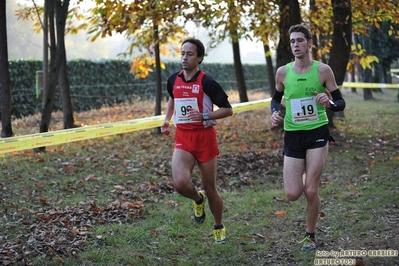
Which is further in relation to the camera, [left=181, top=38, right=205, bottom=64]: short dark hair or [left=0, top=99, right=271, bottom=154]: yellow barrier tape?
[left=0, top=99, right=271, bottom=154]: yellow barrier tape

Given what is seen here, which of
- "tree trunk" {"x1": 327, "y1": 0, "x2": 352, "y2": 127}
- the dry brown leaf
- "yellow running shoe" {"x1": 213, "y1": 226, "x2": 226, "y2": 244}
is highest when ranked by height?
"tree trunk" {"x1": 327, "y1": 0, "x2": 352, "y2": 127}

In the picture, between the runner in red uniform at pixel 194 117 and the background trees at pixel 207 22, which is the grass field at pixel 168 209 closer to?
the runner in red uniform at pixel 194 117

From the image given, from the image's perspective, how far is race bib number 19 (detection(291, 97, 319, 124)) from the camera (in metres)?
6.11

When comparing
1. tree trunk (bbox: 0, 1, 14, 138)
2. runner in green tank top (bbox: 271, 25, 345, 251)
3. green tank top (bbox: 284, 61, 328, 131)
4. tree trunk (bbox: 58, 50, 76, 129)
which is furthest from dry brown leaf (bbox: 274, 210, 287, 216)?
tree trunk (bbox: 58, 50, 76, 129)

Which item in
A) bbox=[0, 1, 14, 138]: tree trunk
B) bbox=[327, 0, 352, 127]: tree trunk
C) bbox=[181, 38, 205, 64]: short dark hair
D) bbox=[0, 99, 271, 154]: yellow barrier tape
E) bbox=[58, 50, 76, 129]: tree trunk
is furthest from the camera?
bbox=[58, 50, 76, 129]: tree trunk

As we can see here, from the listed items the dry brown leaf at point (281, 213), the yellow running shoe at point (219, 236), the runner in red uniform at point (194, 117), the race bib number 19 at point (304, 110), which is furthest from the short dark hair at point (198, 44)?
the dry brown leaf at point (281, 213)

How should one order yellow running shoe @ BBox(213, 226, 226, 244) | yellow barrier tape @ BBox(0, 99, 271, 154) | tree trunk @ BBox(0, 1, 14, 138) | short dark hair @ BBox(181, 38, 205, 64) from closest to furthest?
1. short dark hair @ BBox(181, 38, 205, 64)
2. yellow running shoe @ BBox(213, 226, 226, 244)
3. yellow barrier tape @ BBox(0, 99, 271, 154)
4. tree trunk @ BBox(0, 1, 14, 138)

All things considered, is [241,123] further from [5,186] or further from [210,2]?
[5,186]

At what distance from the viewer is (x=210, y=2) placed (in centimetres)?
1305

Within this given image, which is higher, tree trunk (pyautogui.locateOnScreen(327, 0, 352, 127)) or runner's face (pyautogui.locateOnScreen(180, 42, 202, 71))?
tree trunk (pyautogui.locateOnScreen(327, 0, 352, 127))

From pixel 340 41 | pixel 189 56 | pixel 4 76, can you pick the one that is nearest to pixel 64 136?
pixel 189 56

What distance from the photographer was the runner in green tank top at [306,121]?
6105 millimetres

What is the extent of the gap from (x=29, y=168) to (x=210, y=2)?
5551 mm

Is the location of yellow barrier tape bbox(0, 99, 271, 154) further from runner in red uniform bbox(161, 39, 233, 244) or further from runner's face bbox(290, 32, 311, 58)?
runner's face bbox(290, 32, 311, 58)
